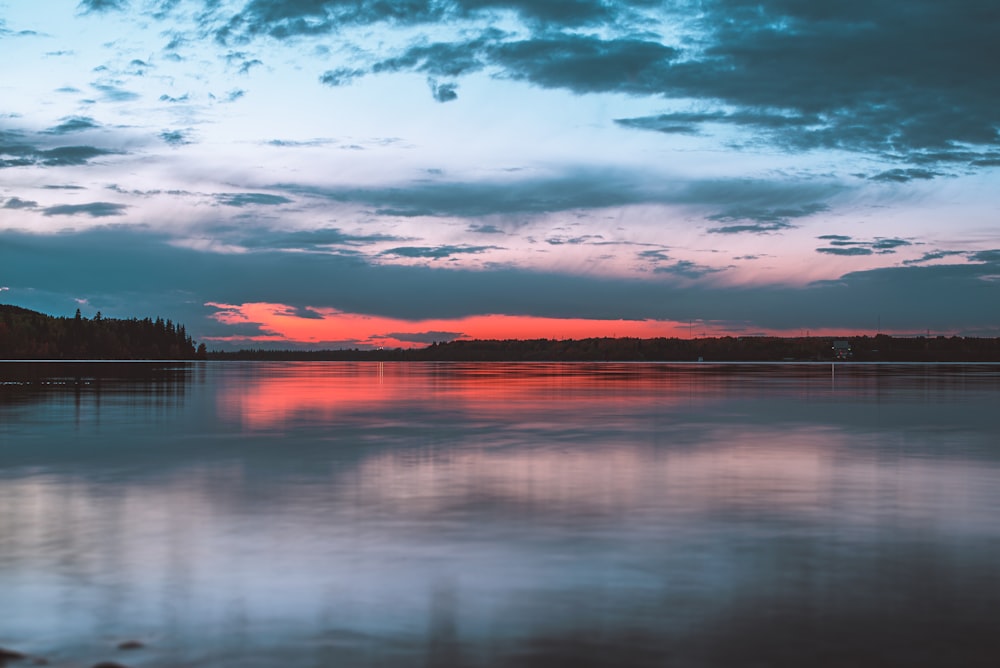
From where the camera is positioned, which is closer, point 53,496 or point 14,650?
point 14,650

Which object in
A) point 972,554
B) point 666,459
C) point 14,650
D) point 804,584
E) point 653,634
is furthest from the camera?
point 666,459

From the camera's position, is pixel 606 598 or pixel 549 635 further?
pixel 606 598

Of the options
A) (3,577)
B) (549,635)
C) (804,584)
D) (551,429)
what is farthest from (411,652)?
(551,429)

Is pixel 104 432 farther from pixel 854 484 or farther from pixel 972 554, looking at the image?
pixel 972 554

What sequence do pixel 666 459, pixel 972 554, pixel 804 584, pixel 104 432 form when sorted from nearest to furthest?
1. pixel 804 584
2. pixel 972 554
3. pixel 666 459
4. pixel 104 432

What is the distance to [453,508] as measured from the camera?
50.9 feet

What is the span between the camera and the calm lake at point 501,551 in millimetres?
8227

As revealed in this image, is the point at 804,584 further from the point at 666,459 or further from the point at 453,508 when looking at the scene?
the point at 666,459

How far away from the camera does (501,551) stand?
476 inches

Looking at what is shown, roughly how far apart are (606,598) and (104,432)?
2432 centimetres

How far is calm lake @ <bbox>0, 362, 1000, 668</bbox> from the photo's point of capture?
27.0 ft

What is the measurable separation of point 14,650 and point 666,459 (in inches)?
664

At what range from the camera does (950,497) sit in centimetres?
1666

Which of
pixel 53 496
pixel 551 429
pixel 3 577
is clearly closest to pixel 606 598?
pixel 3 577
